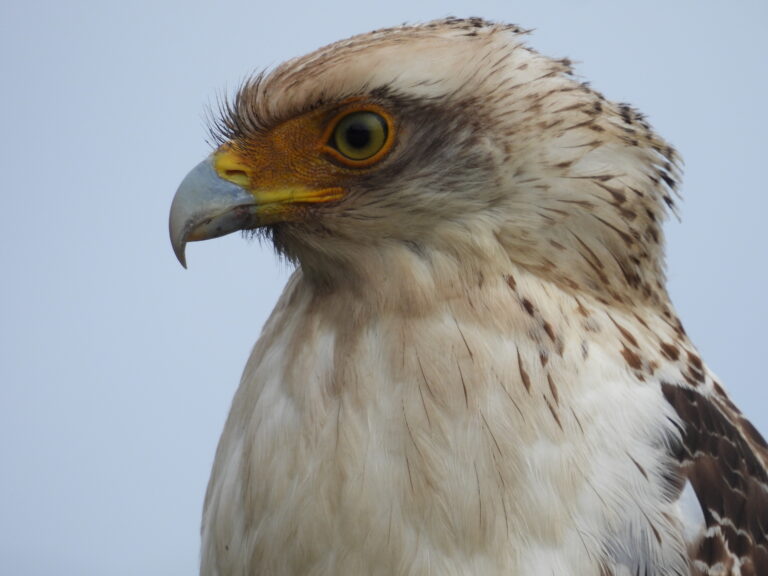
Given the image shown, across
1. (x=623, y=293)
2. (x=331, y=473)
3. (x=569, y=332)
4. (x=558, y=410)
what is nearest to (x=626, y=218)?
(x=623, y=293)

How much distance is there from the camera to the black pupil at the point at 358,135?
2.99 m

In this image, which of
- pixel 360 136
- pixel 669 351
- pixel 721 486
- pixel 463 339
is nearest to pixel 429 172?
pixel 360 136

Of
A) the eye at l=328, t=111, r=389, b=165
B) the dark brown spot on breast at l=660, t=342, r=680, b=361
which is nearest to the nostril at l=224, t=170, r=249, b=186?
the eye at l=328, t=111, r=389, b=165

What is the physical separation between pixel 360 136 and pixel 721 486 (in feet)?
4.31

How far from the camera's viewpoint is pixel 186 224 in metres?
2.95

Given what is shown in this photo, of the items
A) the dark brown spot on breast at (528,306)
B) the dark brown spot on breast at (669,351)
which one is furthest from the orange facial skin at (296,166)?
the dark brown spot on breast at (669,351)

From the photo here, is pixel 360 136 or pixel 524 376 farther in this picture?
pixel 360 136

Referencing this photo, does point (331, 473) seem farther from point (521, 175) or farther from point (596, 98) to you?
point (596, 98)

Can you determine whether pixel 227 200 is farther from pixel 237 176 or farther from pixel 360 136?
pixel 360 136

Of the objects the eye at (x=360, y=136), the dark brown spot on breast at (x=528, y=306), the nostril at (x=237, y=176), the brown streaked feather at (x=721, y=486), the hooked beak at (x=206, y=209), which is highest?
the eye at (x=360, y=136)

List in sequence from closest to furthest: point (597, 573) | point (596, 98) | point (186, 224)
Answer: point (597, 573) < point (186, 224) < point (596, 98)

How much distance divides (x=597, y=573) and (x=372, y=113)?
129 cm

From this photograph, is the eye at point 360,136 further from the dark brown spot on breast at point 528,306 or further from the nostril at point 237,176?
the dark brown spot on breast at point 528,306

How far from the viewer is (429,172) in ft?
9.85
